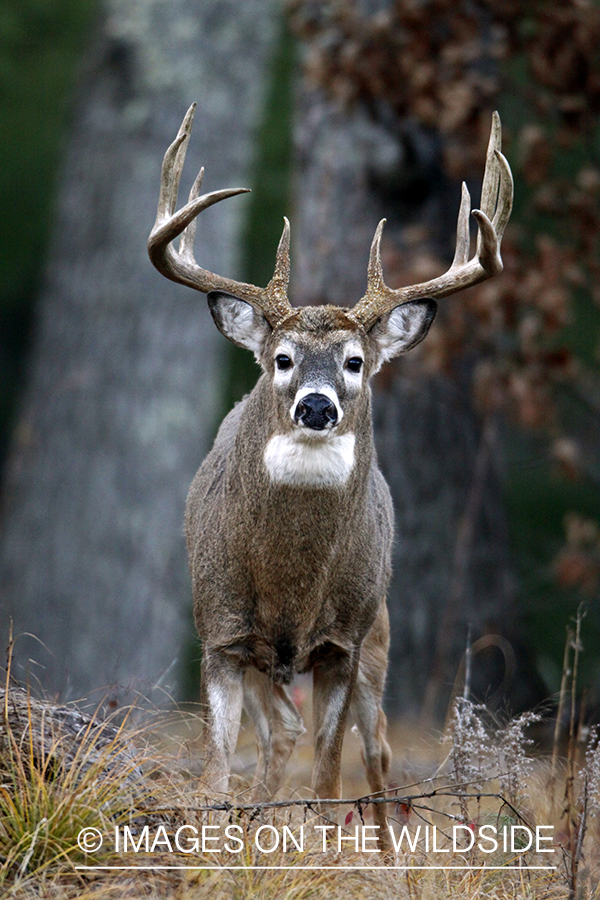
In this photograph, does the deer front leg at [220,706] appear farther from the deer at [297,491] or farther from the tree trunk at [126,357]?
the tree trunk at [126,357]

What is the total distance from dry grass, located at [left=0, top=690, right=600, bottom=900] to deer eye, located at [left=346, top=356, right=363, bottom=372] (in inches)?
56.1

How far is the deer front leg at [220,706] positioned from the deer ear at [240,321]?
1286mm

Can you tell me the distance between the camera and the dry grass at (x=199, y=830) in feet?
12.8

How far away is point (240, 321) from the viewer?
5.38 meters

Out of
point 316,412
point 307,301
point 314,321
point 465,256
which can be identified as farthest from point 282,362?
point 307,301

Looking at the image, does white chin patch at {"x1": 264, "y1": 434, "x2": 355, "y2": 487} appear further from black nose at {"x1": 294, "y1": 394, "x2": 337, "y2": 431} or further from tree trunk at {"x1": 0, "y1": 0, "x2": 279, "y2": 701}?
tree trunk at {"x1": 0, "y1": 0, "x2": 279, "y2": 701}

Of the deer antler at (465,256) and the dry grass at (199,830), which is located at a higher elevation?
the deer antler at (465,256)

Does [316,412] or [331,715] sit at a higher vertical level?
[316,412]

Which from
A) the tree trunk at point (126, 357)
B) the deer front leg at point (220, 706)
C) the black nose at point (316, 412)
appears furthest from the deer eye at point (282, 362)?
the tree trunk at point (126, 357)

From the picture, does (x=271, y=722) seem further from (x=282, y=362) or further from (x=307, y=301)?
(x=307, y=301)

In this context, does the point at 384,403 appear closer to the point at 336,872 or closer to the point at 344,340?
the point at 344,340

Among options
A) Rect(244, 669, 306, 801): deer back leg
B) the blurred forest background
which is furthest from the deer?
the blurred forest background

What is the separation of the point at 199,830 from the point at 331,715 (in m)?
1.17

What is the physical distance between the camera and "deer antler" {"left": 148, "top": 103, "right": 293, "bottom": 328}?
5117 mm
